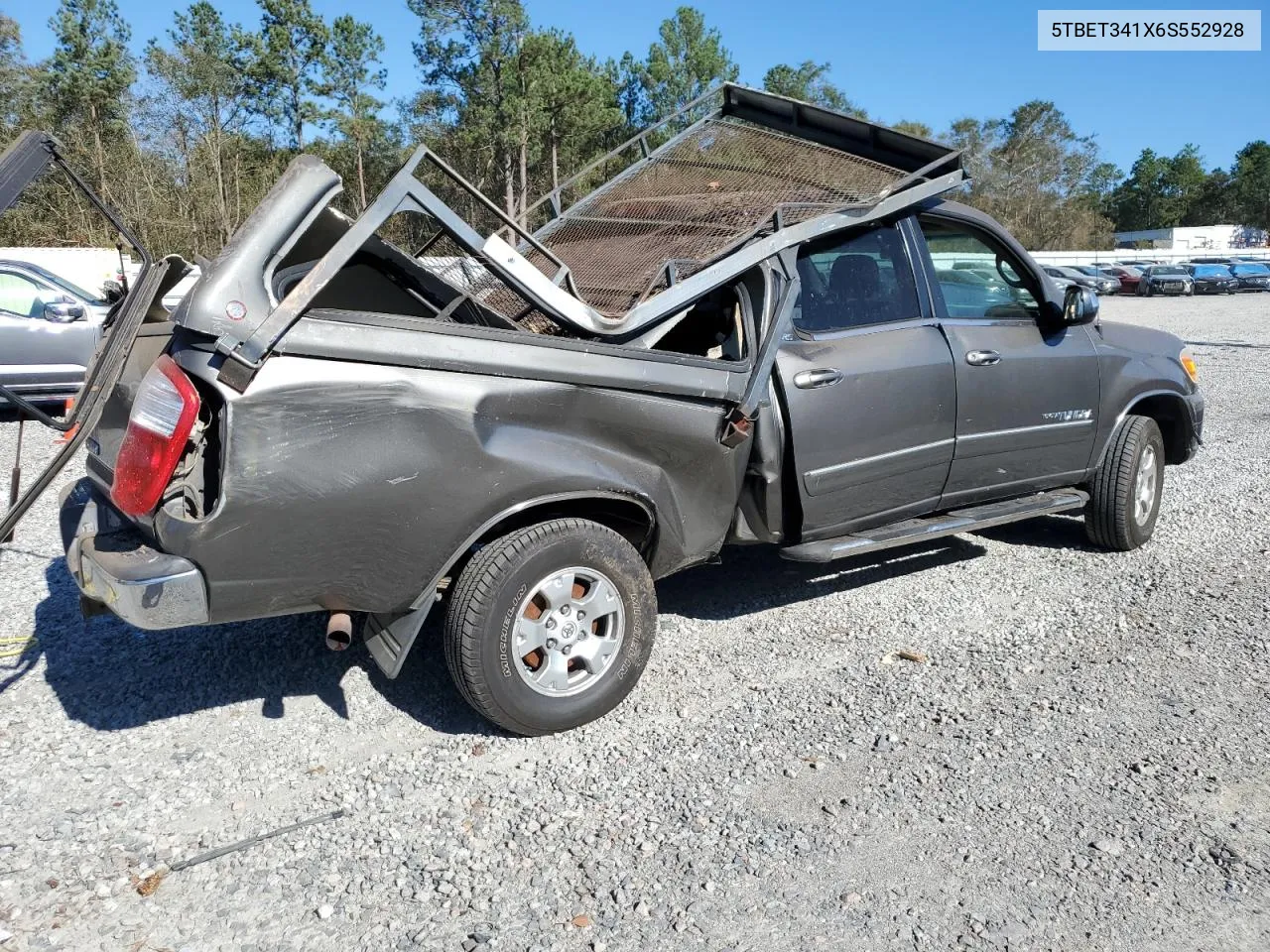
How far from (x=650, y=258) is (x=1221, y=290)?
149 ft

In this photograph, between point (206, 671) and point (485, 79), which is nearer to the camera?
point (206, 671)

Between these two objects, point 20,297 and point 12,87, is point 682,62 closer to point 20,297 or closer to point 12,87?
Answer: point 12,87

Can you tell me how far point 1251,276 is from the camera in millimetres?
42781

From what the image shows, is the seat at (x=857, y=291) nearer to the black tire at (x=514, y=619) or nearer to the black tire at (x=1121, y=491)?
the black tire at (x=514, y=619)

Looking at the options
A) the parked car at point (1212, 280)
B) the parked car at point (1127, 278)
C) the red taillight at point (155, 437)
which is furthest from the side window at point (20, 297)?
the parked car at point (1212, 280)

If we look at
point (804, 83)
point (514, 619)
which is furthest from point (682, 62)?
point (514, 619)

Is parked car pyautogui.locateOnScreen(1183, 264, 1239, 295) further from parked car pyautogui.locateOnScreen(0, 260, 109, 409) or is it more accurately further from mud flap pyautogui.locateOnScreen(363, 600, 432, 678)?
mud flap pyautogui.locateOnScreen(363, 600, 432, 678)

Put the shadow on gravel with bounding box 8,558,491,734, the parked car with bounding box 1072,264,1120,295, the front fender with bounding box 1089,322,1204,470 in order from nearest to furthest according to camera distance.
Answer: the shadow on gravel with bounding box 8,558,491,734 → the front fender with bounding box 1089,322,1204,470 → the parked car with bounding box 1072,264,1120,295

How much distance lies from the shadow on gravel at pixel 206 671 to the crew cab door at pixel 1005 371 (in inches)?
103

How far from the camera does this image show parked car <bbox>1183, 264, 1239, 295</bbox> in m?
42.5

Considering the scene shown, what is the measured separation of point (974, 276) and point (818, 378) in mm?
1450

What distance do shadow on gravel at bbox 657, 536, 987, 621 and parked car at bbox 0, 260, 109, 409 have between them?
7.41 meters

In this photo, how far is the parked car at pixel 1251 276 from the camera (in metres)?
42.6

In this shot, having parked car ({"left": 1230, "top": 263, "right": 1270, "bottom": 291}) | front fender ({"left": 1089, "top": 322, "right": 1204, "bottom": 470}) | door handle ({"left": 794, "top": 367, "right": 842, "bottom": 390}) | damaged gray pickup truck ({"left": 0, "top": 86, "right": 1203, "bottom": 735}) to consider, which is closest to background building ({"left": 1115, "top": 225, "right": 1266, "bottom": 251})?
parked car ({"left": 1230, "top": 263, "right": 1270, "bottom": 291})
